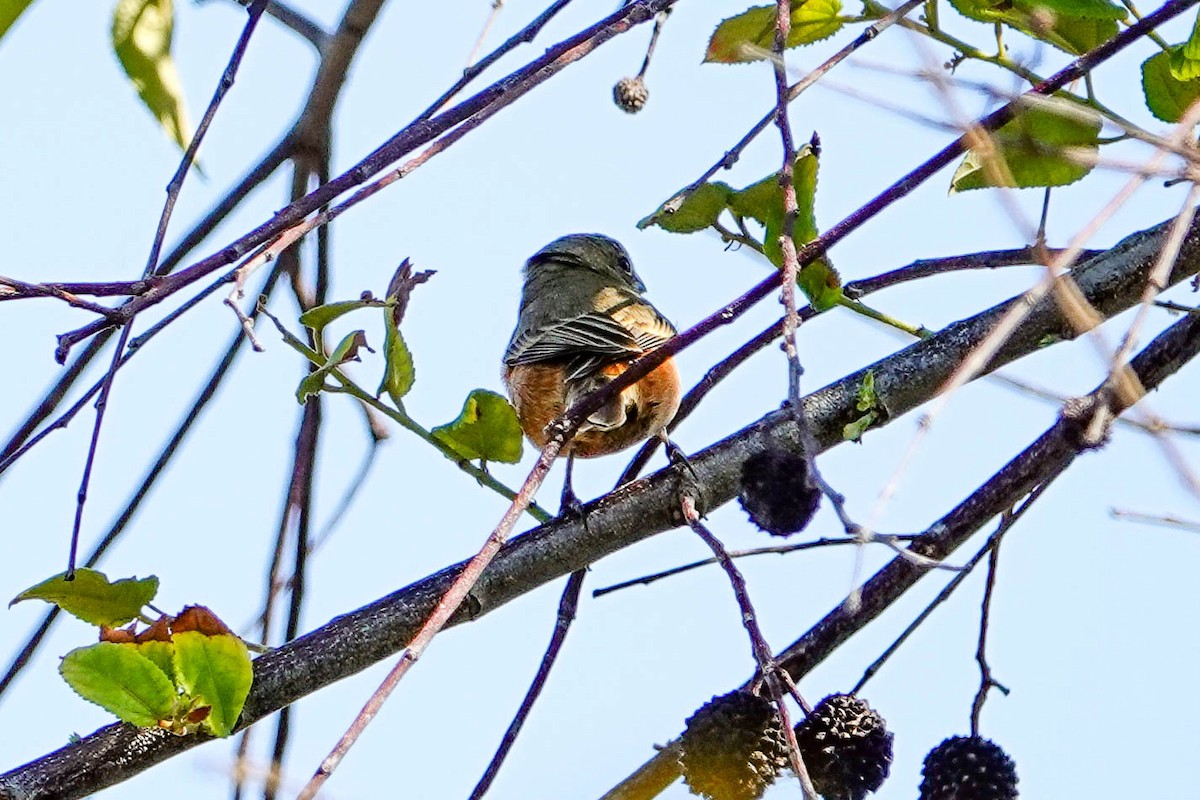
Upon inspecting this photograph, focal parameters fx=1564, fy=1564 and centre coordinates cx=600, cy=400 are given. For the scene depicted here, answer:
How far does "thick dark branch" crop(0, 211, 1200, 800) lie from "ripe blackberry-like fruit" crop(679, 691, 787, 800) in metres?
0.52

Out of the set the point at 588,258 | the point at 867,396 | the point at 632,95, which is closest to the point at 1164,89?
the point at 867,396

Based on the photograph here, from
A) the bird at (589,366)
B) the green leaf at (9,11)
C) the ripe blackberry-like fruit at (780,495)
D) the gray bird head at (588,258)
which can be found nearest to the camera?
the ripe blackberry-like fruit at (780,495)

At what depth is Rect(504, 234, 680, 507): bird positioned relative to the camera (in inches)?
136

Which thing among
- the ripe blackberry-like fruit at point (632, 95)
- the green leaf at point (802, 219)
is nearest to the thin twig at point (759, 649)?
the green leaf at point (802, 219)

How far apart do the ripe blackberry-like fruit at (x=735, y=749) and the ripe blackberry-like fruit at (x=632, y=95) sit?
1.38 metres

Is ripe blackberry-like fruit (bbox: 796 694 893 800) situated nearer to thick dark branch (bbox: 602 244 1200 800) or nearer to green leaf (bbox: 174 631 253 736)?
thick dark branch (bbox: 602 244 1200 800)

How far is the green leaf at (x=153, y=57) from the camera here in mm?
2748

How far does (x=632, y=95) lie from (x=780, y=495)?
1.30 metres

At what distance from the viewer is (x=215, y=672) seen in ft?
7.11

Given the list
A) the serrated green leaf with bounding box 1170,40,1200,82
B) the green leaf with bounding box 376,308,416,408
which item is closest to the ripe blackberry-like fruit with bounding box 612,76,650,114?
the green leaf with bounding box 376,308,416,408

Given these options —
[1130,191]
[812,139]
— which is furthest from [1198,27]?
[1130,191]

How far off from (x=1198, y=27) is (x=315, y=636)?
1561 mm

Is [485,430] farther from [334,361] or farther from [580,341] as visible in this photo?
[580,341]

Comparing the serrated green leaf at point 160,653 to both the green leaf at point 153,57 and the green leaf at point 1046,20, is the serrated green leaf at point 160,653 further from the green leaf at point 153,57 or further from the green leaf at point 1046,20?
the green leaf at point 1046,20
